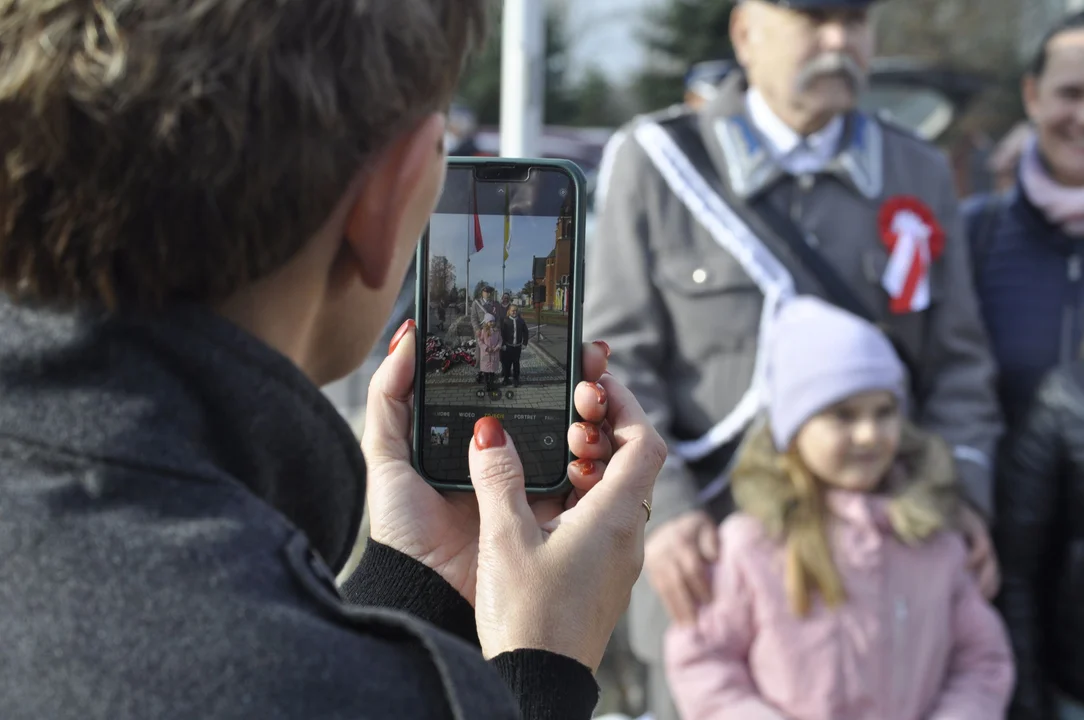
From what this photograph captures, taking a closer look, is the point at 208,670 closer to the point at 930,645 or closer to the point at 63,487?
the point at 63,487

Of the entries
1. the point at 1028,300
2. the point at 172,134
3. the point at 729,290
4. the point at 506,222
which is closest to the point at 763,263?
the point at 729,290

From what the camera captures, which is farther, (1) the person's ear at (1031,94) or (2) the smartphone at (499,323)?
(1) the person's ear at (1031,94)

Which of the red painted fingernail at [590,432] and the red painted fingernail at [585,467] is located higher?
the red painted fingernail at [590,432]

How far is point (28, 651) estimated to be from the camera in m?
0.73

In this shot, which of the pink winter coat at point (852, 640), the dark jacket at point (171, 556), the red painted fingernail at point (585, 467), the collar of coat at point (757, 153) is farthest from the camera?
the collar of coat at point (757, 153)

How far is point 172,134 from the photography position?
0.77 m

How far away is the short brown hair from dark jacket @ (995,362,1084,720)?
2.44 m

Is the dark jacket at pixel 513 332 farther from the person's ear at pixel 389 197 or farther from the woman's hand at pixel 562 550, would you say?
the person's ear at pixel 389 197

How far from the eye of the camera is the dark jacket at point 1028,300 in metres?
3.03

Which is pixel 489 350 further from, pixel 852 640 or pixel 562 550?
pixel 852 640

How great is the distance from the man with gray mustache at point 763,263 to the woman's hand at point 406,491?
1.42 metres

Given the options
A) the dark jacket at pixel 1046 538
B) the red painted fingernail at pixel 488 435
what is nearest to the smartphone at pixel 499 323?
the red painted fingernail at pixel 488 435

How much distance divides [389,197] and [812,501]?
1997 millimetres

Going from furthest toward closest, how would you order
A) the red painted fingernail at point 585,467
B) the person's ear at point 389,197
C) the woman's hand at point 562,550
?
A: the red painted fingernail at point 585,467 → the woman's hand at point 562,550 → the person's ear at point 389,197
